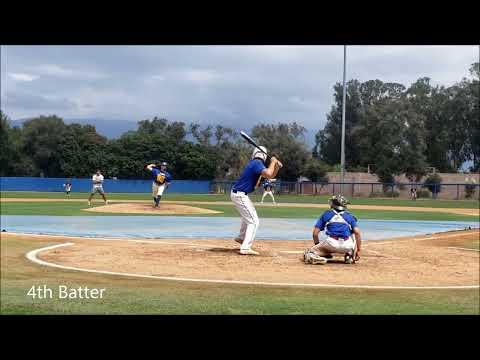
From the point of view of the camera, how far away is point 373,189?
34406 millimetres

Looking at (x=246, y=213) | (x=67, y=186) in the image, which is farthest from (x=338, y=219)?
(x=67, y=186)

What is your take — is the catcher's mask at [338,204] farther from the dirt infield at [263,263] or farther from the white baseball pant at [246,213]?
the white baseball pant at [246,213]

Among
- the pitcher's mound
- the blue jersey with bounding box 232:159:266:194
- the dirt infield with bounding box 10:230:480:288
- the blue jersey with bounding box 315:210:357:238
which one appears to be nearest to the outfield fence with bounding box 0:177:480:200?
the pitcher's mound

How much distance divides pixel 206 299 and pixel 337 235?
3.13 m

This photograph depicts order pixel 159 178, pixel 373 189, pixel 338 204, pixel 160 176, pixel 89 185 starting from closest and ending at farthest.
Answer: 1. pixel 338 204
2. pixel 160 176
3. pixel 159 178
4. pixel 89 185
5. pixel 373 189

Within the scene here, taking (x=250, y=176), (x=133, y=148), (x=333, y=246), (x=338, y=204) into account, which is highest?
(x=133, y=148)

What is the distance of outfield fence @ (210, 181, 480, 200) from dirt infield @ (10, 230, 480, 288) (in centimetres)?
1283

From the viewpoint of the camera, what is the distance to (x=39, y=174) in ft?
64.1

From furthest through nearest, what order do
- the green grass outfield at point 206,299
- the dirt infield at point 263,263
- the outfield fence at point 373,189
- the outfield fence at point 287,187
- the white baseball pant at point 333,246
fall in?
the outfield fence at point 373,189 < the outfield fence at point 287,187 < the white baseball pant at point 333,246 < the dirt infield at point 263,263 < the green grass outfield at point 206,299

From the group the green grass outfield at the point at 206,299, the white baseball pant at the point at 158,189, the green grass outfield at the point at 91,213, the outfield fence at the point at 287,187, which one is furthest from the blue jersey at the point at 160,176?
the green grass outfield at the point at 206,299

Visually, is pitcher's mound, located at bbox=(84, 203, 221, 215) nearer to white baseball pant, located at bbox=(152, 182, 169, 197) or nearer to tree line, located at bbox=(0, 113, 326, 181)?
white baseball pant, located at bbox=(152, 182, 169, 197)

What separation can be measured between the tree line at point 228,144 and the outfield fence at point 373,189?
654 mm

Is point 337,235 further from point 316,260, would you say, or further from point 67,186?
point 67,186

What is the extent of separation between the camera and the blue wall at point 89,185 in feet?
64.3
